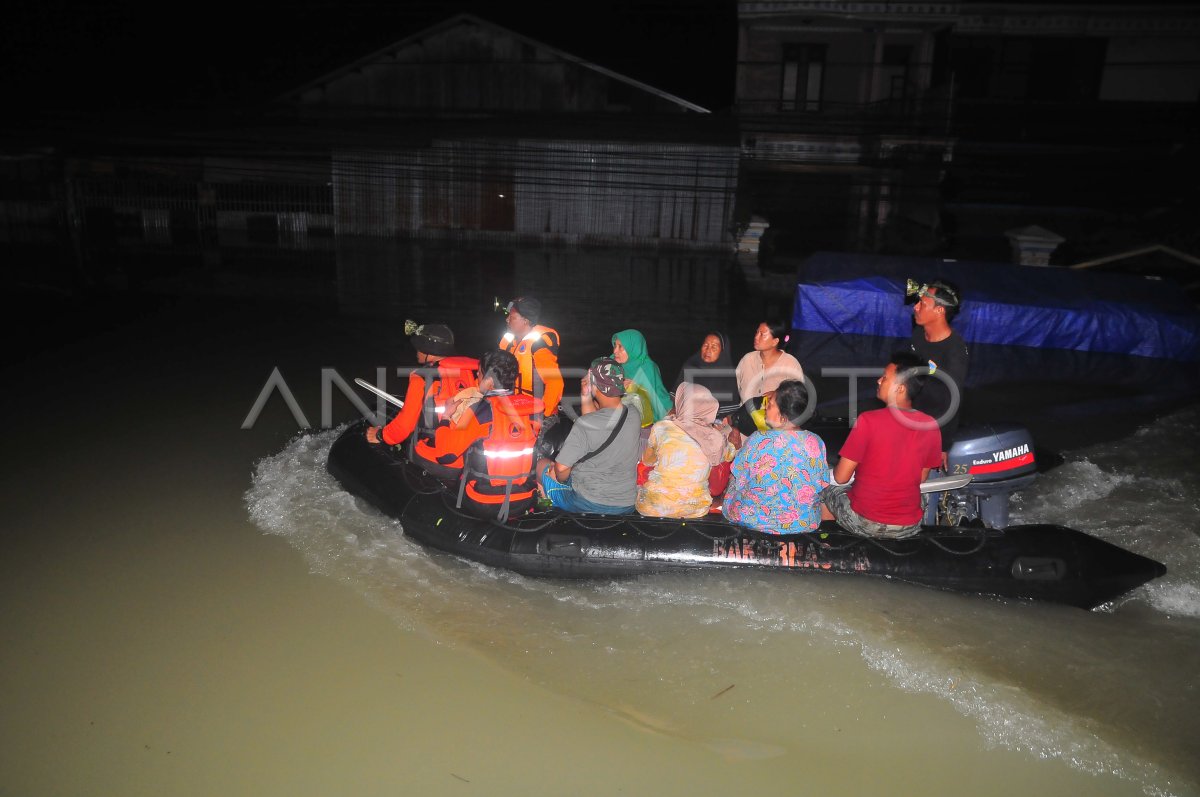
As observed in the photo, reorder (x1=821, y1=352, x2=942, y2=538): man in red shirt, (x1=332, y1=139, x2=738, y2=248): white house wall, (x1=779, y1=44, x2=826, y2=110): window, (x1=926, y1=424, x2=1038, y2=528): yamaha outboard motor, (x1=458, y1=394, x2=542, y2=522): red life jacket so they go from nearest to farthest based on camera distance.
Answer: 1. (x1=821, y1=352, x2=942, y2=538): man in red shirt
2. (x1=458, y1=394, x2=542, y2=522): red life jacket
3. (x1=926, y1=424, x2=1038, y2=528): yamaha outboard motor
4. (x1=332, y1=139, x2=738, y2=248): white house wall
5. (x1=779, y1=44, x2=826, y2=110): window

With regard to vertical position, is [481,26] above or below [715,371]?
above

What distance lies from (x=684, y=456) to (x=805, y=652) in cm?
113


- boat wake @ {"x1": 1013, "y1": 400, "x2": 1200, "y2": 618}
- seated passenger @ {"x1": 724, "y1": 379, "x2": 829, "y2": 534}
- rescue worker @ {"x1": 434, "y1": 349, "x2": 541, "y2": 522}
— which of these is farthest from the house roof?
seated passenger @ {"x1": 724, "y1": 379, "x2": 829, "y2": 534}

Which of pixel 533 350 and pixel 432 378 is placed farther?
pixel 533 350

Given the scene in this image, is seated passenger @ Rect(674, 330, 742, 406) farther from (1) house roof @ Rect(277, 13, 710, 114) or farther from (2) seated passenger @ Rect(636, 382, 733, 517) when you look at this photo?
(1) house roof @ Rect(277, 13, 710, 114)

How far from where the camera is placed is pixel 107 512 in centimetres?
543

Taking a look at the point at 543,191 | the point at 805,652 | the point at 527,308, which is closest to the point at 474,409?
the point at 527,308

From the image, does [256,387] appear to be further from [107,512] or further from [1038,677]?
[1038,677]

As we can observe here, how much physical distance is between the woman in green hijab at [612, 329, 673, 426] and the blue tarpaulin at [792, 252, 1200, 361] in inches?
213

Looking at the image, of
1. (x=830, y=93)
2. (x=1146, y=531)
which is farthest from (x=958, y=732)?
(x=830, y=93)

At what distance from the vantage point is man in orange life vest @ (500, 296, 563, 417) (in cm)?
534

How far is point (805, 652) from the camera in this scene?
4.05m

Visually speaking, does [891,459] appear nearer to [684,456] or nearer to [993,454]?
[993,454]

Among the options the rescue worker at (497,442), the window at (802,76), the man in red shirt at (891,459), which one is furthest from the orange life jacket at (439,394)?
the window at (802,76)
